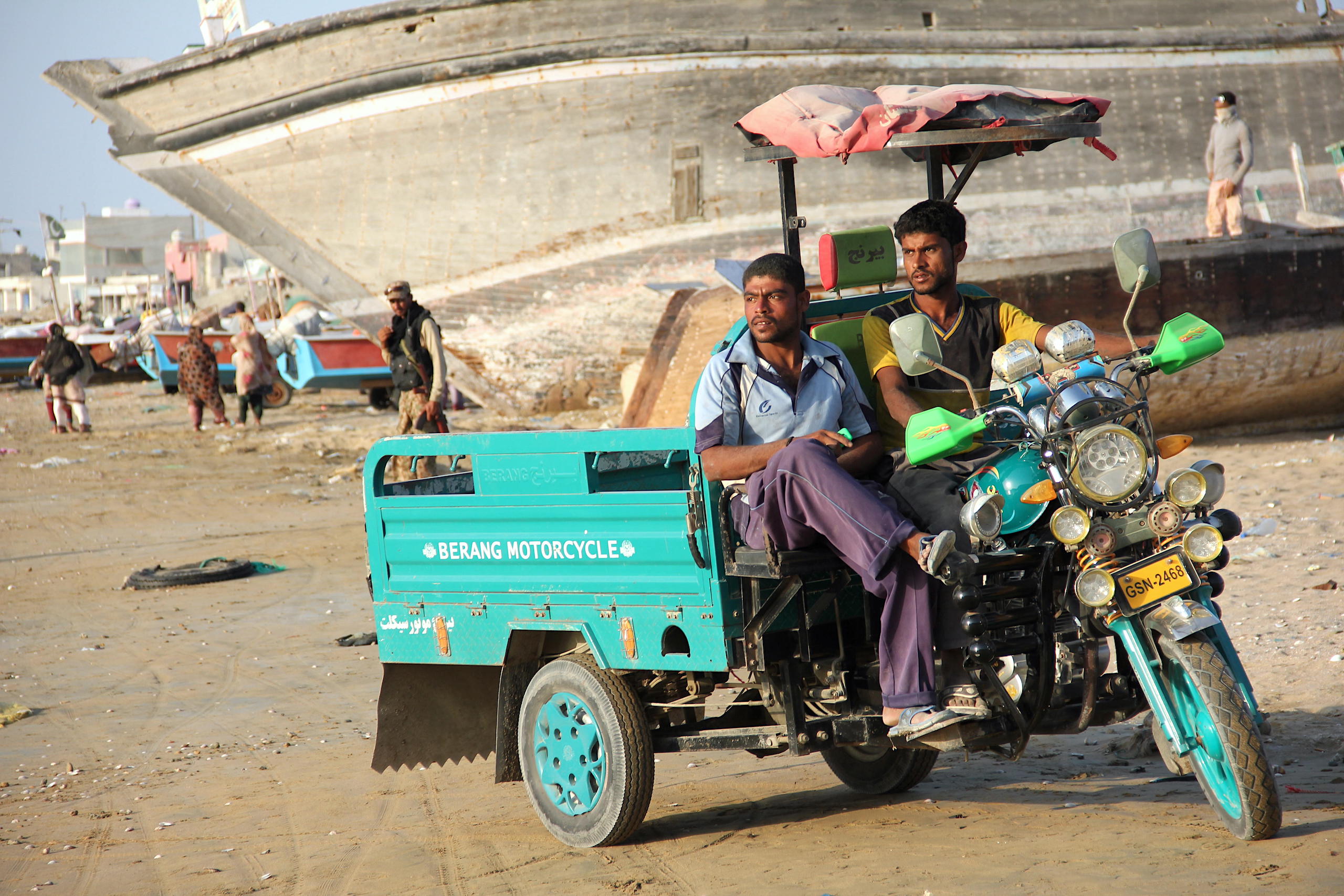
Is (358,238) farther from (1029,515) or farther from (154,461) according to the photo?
(1029,515)

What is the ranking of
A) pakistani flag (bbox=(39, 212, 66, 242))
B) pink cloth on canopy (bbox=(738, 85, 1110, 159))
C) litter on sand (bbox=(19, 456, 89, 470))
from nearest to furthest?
pink cloth on canopy (bbox=(738, 85, 1110, 159)) < litter on sand (bbox=(19, 456, 89, 470)) < pakistani flag (bbox=(39, 212, 66, 242))

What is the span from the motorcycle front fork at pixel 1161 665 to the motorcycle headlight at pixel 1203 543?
0.12 metres

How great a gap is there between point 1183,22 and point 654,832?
14.8 m

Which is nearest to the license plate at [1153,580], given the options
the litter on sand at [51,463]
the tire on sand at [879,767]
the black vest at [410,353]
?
the tire on sand at [879,767]

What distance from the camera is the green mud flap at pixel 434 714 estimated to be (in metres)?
4.32

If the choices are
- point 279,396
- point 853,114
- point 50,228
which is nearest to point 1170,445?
point 853,114

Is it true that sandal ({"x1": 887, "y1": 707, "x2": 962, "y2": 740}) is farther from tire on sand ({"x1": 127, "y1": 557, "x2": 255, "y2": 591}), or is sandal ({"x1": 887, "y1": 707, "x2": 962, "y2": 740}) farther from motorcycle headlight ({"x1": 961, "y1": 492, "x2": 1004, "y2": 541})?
tire on sand ({"x1": 127, "y1": 557, "x2": 255, "y2": 591})

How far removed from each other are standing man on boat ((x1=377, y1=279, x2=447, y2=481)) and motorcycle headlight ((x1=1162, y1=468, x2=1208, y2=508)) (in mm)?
7197

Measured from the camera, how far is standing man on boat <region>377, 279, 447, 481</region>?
32.1 ft

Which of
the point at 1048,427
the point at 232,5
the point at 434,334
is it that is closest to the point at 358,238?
the point at 232,5

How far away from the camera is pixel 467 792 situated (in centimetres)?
466

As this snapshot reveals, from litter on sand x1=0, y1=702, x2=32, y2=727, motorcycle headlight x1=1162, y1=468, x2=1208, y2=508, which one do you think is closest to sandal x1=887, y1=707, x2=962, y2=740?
motorcycle headlight x1=1162, y1=468, x2=1208, y2=508

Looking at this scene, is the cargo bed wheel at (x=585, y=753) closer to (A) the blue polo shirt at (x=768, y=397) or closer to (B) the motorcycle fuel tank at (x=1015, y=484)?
(A) the blue polo shirt at (x=768, y=397)

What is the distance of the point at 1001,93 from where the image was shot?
405 centimetres
